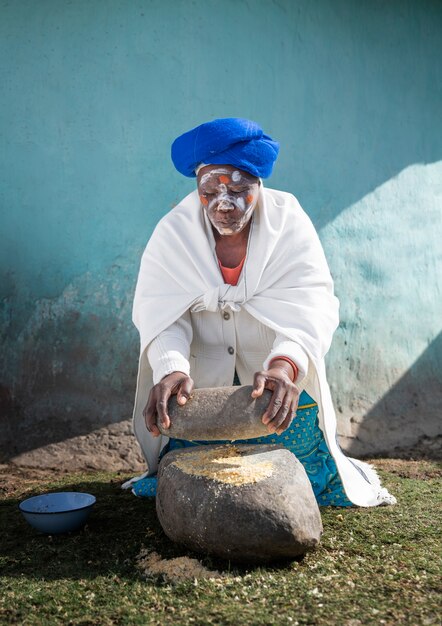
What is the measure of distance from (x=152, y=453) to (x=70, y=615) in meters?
1.61

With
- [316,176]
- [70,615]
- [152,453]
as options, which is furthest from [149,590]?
[316,176]

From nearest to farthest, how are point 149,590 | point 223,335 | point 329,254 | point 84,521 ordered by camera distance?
point 149,590, point 84,521, point 223,335, point 329,254

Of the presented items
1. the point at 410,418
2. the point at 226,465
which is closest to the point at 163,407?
the point at 226,465

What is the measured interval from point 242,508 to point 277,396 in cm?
56

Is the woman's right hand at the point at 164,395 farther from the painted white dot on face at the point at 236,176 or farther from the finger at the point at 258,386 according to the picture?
the painted white dot on face at the point at 236,176

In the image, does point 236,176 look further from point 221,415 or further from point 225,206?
point 221,415

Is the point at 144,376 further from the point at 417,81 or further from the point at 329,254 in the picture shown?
the point at 417,81

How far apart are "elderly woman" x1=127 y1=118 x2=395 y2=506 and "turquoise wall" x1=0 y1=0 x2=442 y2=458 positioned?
104 centimetres

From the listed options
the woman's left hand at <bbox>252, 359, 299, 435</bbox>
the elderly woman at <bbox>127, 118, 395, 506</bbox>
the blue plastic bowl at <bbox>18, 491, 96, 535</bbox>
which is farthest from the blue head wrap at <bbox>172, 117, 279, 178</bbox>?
the blue plastic bowl at <bbox>18, 491, 96, 535</bbox>

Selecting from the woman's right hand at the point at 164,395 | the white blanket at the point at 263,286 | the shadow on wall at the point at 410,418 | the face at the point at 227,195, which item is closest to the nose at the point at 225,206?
the face at the point at 227,195

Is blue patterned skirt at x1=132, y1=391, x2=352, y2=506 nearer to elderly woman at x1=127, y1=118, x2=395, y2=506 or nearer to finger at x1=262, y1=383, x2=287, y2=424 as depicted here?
elderly woman at x1=127, y1=118, x2=395, y2=506

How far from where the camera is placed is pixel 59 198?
5.21 m

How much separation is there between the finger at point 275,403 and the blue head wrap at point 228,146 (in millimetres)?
1235

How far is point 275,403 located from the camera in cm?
343
